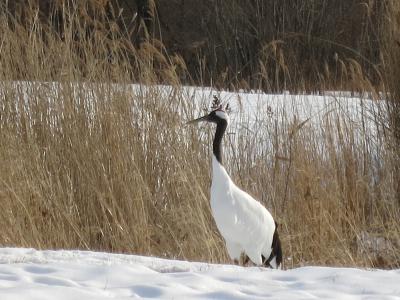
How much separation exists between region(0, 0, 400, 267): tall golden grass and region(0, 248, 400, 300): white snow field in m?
1.29

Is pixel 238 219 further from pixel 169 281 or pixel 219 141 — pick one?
pixel 169 281

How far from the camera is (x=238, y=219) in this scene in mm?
4805

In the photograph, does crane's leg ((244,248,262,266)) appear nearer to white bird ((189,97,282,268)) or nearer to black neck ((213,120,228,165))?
white bird ((189,97,282,268))

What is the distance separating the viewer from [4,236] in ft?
15.3

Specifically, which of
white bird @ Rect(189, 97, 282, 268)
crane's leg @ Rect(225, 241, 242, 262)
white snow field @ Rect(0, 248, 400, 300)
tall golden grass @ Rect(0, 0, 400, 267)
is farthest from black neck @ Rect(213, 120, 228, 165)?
white snow field @ Rect(0, 248, 400, 300)

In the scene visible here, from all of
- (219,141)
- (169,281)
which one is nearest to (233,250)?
(219,141)

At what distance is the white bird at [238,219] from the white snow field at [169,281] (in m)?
1.17

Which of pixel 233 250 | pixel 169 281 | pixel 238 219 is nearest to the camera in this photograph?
pixel 169 281

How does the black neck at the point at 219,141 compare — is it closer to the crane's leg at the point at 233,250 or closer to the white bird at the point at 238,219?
the white bird at the point at 238,219

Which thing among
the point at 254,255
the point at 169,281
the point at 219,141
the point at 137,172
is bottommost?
the point at 254,255

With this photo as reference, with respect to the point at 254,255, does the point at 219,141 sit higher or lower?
Result: higher

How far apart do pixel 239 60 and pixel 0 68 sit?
381 inches

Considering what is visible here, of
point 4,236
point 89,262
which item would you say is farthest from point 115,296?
point 4,236

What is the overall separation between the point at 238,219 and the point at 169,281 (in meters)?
1.69
